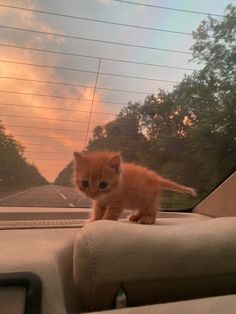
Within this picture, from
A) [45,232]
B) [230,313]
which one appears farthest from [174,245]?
[45,232]

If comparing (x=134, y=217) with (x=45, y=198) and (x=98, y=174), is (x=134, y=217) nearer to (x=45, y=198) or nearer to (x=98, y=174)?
(x=98, y=174)

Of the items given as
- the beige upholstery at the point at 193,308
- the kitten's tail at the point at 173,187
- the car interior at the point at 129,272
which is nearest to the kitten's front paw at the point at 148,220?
the kitten's tail at the point at 173,187

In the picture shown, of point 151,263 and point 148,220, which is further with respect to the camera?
point 148,220

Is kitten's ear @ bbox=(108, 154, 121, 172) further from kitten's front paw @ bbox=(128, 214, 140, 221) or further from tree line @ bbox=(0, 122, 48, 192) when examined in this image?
tree line @ bbox=(0, 122, 48, 192)

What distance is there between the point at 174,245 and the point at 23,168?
1.51m

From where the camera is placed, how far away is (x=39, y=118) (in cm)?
248

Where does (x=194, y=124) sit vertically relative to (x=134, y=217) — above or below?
above

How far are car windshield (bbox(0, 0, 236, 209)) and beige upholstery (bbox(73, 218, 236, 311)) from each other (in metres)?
1.15

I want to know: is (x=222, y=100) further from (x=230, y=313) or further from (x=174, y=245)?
(x=230, y=313)

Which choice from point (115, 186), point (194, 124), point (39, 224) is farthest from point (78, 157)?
point (194, 124)

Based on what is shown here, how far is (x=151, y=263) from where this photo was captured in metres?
1.17

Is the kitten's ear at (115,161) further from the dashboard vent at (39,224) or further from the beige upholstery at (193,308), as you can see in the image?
the beige upholstery at (193,308)

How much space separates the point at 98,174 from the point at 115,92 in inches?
27.8

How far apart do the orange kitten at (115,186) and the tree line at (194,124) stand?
41cm
